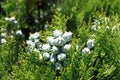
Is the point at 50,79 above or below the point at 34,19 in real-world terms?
below

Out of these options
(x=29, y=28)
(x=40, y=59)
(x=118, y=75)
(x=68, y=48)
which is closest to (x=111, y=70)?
(x=118, y=75)

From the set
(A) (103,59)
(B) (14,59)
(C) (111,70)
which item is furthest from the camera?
(B) (14,59)

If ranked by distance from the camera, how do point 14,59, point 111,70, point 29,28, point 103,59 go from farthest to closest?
point 29,28 → point 14,59 → point 103,59 → point 111,70

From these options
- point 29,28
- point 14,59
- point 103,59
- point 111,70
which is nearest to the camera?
point 111,70

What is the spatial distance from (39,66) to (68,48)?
1.01ft

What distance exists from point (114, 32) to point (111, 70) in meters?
0.42

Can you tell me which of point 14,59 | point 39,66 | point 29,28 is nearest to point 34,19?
point 29,28

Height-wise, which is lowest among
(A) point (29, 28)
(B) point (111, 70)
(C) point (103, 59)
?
(B) point (111, 70)

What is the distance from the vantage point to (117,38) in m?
3.36

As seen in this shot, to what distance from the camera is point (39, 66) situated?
3324 millimetres

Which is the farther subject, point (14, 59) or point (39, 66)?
point (14, 59)

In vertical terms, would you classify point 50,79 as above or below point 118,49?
below

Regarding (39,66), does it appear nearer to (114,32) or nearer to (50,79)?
(50,79)

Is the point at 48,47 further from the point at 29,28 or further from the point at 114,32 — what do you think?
the point at 29,28
